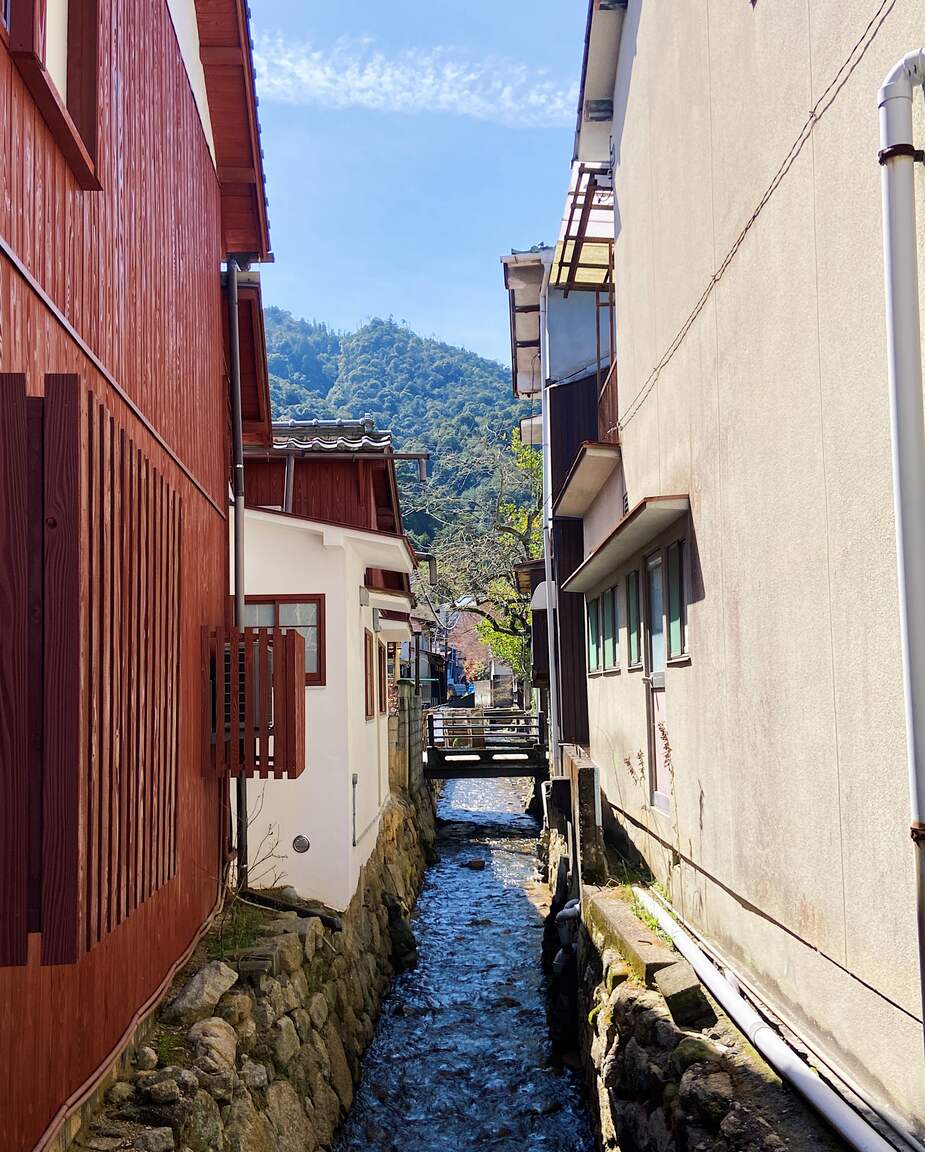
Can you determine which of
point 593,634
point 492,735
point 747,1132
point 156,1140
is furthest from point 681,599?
point 492,735

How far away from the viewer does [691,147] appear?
7.99 meters

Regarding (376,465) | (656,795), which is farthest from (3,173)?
(376,465)

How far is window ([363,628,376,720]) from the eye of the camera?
15367mm

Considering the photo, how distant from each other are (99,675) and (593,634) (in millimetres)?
11824

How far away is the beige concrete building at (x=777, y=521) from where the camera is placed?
4414mm

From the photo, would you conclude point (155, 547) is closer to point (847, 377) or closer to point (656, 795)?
point (847, 377)

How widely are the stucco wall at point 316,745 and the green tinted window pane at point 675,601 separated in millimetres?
4758

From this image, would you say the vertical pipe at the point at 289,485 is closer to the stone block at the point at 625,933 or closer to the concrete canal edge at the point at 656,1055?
the concrete canal edge at the point at 656,1055

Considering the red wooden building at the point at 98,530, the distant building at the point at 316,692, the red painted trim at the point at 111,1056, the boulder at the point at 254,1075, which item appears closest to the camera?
the red wooden building at the point at 98,530

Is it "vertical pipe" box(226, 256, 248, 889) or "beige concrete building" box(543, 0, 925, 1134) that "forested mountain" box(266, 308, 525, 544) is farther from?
"beige concrete building" box(543, 0, 925, 1134)

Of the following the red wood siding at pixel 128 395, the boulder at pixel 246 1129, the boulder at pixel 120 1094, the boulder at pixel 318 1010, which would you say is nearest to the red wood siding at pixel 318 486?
the red wood siding at pixel 128 395

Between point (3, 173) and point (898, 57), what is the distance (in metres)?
3.86

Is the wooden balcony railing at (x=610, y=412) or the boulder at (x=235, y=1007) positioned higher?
the wooden balcony railing at (x=610, y=412)

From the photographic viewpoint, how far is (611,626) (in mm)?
13320
